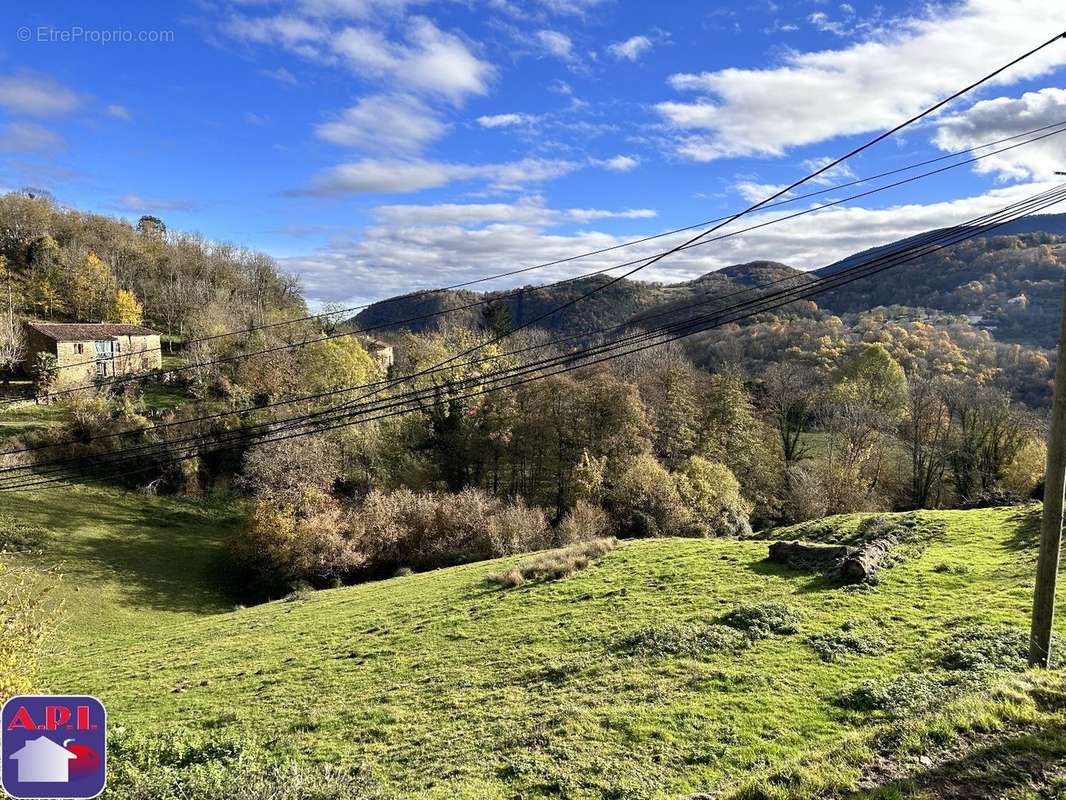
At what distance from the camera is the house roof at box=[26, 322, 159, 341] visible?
5484 cm

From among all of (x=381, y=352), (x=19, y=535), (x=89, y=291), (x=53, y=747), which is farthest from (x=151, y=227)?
(x=53, y=747)

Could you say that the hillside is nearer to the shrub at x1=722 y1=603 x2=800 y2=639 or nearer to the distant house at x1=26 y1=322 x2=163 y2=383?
the distant house at x1=26 y1=322 x2=163 y2=383

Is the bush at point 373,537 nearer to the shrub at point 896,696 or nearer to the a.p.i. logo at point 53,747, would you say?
the shrub at point 896,696

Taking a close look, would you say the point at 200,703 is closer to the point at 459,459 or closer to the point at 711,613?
the point at 711,613

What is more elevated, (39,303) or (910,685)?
(39,303)

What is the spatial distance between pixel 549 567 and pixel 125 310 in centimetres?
7646

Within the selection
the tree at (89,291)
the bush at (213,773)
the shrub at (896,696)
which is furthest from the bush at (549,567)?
the tree at (89,291)

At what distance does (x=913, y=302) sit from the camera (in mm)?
110938

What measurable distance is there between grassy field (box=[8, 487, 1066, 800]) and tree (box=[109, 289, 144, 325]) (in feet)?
204

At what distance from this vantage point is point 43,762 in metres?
8.26

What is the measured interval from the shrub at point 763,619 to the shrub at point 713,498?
17.5m

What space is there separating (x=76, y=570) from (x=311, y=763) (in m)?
30.1

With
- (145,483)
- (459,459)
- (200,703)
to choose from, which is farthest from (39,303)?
(200,703)

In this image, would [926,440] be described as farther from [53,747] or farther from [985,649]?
[53,747]
